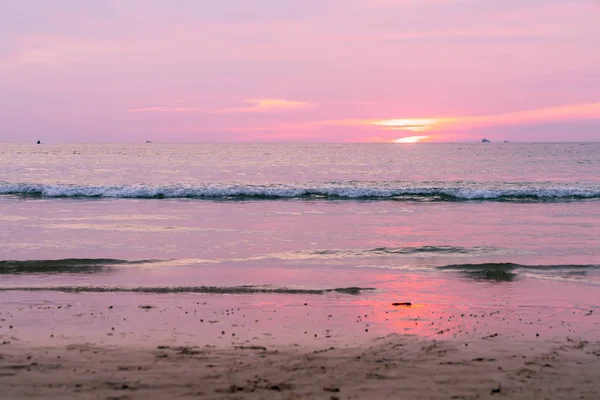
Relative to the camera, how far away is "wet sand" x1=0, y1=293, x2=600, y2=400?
654 cm

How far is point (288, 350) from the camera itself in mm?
7852

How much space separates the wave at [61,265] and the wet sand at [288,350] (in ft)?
9.87

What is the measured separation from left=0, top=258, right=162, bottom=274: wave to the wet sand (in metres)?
3.01

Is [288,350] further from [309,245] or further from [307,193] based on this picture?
[307,193]

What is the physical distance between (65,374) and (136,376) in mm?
814

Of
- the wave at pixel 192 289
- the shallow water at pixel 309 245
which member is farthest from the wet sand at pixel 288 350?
the shallow water at pixel 309 245

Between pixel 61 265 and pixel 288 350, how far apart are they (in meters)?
8.41

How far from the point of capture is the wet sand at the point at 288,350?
21.5 feet

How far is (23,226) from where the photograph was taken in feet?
70.5

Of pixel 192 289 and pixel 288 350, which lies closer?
pixel 288 350

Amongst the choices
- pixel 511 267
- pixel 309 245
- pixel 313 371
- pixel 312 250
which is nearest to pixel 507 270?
pixel 511 267

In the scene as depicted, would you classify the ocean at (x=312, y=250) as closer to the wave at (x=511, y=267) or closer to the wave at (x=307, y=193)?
the wave at (x=511, y=267)

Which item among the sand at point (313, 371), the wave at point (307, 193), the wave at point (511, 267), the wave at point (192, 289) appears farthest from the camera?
the wave at point (307, 193)

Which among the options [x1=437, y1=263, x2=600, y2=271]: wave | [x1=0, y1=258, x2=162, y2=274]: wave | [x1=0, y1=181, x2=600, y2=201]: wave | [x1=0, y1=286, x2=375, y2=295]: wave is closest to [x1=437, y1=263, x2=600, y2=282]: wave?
[x1=437, y1=263, x2=600, y2=271]: wave
